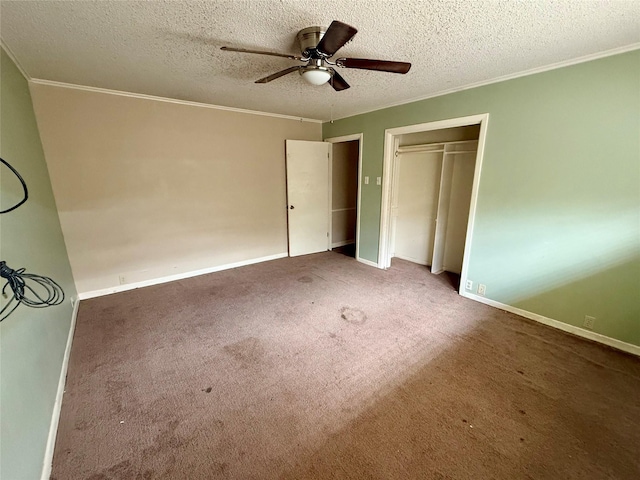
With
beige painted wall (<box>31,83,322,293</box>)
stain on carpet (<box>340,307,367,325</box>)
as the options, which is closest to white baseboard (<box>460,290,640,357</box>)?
stain on carpet (<box>340,307,367,325</box>)

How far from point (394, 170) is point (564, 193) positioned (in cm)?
210

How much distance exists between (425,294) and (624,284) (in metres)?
1.64

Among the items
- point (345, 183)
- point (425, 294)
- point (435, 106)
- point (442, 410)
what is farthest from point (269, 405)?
point (345, 183)

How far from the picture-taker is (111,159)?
3.06 m

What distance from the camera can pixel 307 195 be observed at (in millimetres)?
4695

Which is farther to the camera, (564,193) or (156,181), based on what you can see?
(156,181)

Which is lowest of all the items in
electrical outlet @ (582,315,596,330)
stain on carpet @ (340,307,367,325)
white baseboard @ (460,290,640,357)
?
A: stain on carpet @ (340,307,367,325)

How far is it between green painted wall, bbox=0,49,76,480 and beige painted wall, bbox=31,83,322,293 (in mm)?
237

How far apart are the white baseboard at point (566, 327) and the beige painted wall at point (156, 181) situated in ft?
10.6

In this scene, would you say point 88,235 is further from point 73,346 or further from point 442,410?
point 442,410

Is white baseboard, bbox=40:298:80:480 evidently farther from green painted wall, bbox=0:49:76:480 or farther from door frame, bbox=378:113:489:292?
door frame, bbox=378:113:489:292

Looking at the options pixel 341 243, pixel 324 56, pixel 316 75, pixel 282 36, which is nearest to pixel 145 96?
pixel 282 36

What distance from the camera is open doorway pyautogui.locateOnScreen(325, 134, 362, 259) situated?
5.07 meters

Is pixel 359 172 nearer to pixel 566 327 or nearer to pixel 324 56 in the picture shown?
pixel 324 56
